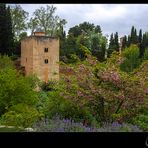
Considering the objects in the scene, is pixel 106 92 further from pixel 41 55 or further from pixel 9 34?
pixel 9 34

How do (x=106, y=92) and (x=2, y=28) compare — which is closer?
(x=106, y=92)

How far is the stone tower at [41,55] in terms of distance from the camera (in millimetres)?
21605

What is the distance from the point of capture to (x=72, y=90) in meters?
7.63

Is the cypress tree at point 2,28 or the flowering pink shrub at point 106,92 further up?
the cypress tree at point 2,28

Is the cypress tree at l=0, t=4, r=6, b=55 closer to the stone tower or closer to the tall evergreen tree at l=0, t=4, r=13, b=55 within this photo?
the tall evergreen tree at l=0, t=4, r=13, b=55

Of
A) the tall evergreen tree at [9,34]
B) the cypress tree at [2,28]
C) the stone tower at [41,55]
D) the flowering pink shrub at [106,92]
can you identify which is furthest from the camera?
the tall evergreen tree at [9,34]

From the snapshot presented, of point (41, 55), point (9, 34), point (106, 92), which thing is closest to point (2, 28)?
point (9, 34)

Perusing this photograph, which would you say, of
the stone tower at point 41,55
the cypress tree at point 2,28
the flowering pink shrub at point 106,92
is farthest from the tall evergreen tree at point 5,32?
the flowering pink shrub at point 106,92

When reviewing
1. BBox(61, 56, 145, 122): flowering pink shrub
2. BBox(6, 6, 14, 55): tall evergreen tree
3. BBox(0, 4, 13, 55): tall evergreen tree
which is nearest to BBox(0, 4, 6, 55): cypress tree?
BBox(0, 4, 13, 55): tall evergreen tree

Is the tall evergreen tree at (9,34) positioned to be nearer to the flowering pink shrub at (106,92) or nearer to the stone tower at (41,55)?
the stone tower at (41,55)

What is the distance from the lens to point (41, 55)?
22.1 metres

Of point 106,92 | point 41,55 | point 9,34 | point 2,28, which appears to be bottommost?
point 106,92
